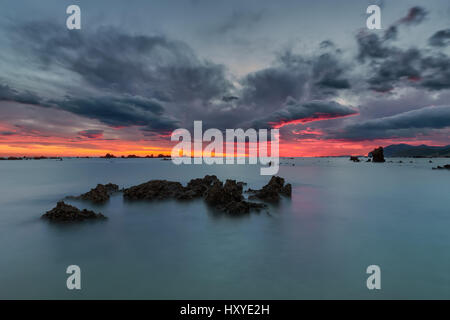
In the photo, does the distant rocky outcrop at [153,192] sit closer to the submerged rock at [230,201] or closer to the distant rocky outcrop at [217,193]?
the distant rocky outcrop at [217,193]

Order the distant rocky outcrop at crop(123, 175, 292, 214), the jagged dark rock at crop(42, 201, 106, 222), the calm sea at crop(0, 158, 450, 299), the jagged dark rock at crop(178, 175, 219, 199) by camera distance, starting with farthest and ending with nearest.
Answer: the jagged dark rock at crop(178, 175, 219, 199) → the distant rocky outcrop at crop(123, 175, 292, 214) → the jagged dark rock at crop(42, 201, 106, 222) → the calm sea at crop(0, 158, 450, 299)

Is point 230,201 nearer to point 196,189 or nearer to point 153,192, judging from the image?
point 196,189

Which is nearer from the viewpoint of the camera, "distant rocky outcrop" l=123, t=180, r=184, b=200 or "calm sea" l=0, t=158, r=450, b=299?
"calm sea" l=0, t=158, r=450, b=299

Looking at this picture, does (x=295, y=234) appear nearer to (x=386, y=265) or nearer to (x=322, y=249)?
(x=322, y=249)

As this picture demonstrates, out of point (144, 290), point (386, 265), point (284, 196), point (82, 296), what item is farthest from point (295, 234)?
point (284, 196)

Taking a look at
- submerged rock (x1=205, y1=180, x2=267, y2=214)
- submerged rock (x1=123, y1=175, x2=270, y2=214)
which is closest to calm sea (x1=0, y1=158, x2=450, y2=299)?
submerged rock (x1=205, y1=180, x2=267, y2=214)

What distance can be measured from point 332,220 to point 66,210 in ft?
44.7

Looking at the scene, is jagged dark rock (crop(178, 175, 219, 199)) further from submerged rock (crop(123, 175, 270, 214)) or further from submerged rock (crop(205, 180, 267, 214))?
submerged rock (crop(205, 180, 267, 214))

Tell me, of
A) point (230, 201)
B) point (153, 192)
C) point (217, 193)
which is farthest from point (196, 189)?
point (230, 201)

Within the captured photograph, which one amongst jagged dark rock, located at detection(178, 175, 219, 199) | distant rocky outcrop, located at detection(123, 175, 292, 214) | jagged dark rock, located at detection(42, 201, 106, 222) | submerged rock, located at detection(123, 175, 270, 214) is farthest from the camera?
jagged dark rock, located at detection(178, 175, 219, 199)

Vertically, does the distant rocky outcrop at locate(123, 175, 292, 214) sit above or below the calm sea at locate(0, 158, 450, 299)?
above

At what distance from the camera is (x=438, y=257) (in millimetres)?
6680

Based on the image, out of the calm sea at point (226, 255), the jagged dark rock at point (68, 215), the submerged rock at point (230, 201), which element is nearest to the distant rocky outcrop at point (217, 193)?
the submerged rock at point (230, 201)
